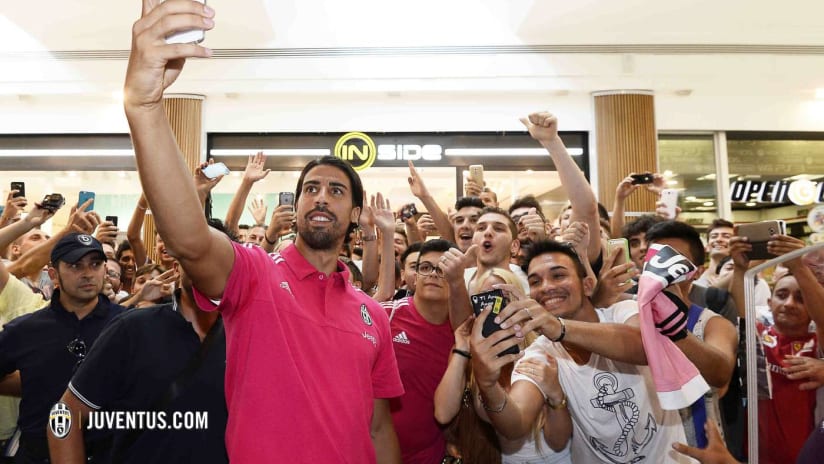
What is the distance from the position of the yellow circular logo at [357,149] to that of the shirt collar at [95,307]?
5.49 meters

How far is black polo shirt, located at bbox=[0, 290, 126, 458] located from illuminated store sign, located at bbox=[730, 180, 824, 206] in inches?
332

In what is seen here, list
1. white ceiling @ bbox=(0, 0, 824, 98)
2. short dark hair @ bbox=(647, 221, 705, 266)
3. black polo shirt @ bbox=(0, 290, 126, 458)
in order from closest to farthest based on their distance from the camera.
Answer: black polo shirt @ bbox=(0, 290, 126, 458) < short dark hair @ bbox=(647, 221, 705, 266) < white ceiling @ bbox=(0, 0, 824, 98)

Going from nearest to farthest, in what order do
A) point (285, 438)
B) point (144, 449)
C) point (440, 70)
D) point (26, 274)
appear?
1. point (285, 438)
2. point (144, 449)
3. point (26, 274)
4. point (440, 70)

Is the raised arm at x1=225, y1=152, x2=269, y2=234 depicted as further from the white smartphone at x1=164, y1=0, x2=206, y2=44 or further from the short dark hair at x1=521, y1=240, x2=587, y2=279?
the white smartphone at x1=164, y1=0, x2=206, y2=44

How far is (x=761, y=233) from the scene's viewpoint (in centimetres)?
277

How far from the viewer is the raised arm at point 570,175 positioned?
10.5ft

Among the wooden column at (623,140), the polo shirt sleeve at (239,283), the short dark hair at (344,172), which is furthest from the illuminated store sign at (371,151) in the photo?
the polo shirt sleeve at (239,283)

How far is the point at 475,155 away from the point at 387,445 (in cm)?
658

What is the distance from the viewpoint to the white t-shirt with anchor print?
217cm

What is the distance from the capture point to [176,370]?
6.43 feet

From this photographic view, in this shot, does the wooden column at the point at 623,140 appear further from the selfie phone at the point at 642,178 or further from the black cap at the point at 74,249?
the black cap at the point at 74,249

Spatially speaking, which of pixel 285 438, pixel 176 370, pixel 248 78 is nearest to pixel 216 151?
pixel 248 78

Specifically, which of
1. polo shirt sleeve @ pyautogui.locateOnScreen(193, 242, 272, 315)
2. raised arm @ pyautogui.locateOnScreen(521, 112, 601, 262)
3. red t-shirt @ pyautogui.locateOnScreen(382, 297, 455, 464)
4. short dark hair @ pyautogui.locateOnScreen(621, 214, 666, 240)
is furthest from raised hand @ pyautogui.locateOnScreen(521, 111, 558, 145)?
polo shirt sleeve @ pyautogui.locateOnScreen(193, 242, 272, 315)

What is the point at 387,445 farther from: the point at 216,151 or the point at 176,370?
the point at 216,151
